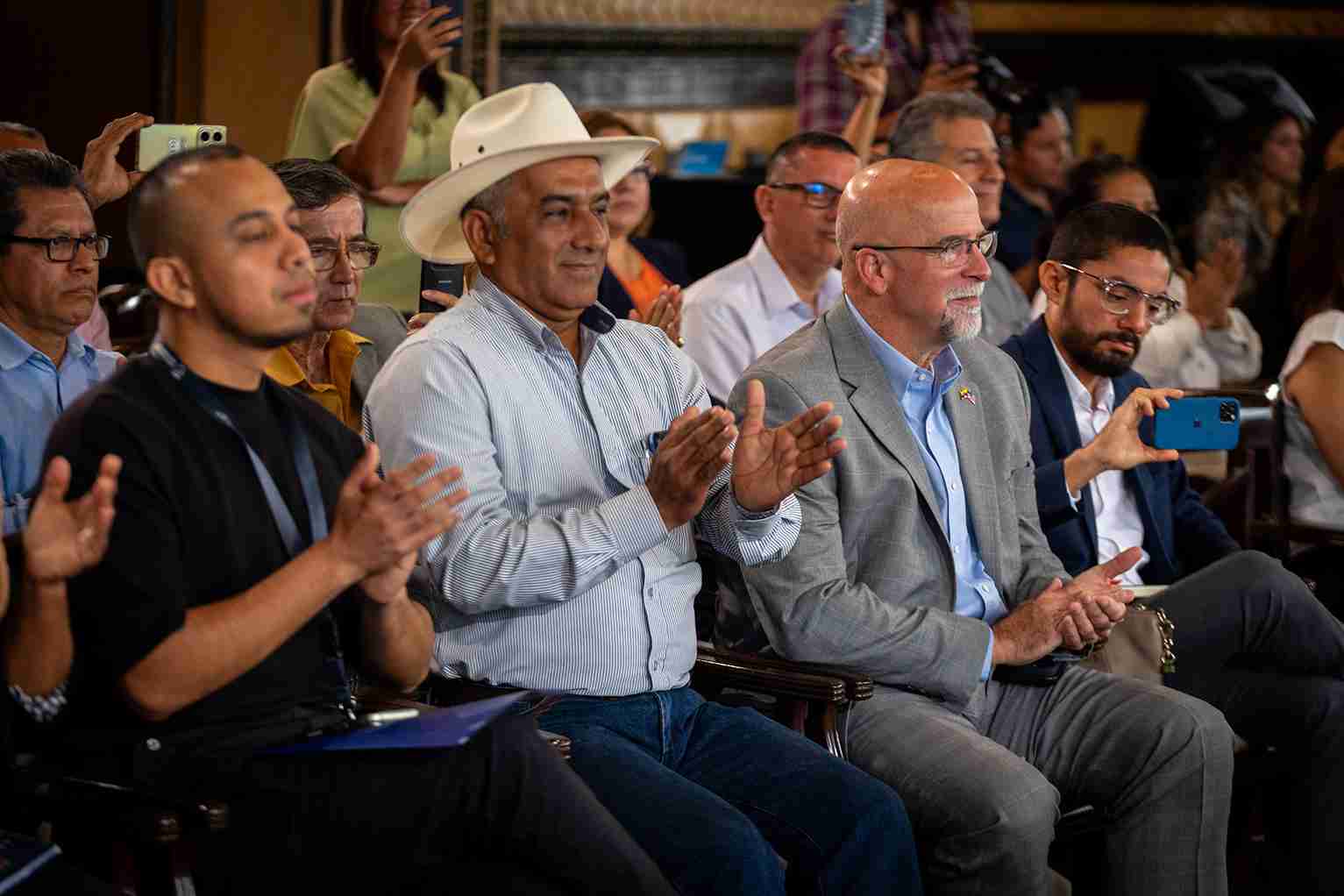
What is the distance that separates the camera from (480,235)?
9.27ft

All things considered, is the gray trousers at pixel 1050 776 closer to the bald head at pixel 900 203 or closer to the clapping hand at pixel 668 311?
the bald head at pixel 900 203

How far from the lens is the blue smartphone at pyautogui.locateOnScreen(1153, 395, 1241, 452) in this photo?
3379mm

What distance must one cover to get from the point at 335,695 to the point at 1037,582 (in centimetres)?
154

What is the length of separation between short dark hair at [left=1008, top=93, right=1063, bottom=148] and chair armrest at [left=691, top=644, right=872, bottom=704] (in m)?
3.93

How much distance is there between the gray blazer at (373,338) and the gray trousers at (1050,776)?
111 cm

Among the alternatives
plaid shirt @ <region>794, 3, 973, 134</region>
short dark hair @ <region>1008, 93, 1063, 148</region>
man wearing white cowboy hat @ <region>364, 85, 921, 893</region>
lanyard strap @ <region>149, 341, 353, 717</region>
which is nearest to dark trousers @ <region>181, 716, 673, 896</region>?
lanyard strap @ <region>149, 341, 353, 717</region>

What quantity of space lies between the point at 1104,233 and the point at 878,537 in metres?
1.08

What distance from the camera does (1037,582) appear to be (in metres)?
3.27

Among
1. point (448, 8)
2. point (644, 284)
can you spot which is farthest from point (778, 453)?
point (644, 284)

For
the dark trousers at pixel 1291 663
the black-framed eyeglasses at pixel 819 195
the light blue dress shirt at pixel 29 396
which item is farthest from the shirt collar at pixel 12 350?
the black-framed eyeglasses at pixel 819 195

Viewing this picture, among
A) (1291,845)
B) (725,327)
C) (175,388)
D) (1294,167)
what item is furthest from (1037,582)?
(1294,167)

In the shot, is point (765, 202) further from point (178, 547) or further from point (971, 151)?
point (178, 547)

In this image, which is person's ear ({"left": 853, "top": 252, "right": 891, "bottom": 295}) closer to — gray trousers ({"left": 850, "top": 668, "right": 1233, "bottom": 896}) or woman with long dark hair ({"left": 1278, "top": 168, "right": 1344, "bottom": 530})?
gray trousers ({"left": 850, "top": 668, "right": 1233, "bottom": 896})

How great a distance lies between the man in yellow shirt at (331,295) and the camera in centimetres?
311
